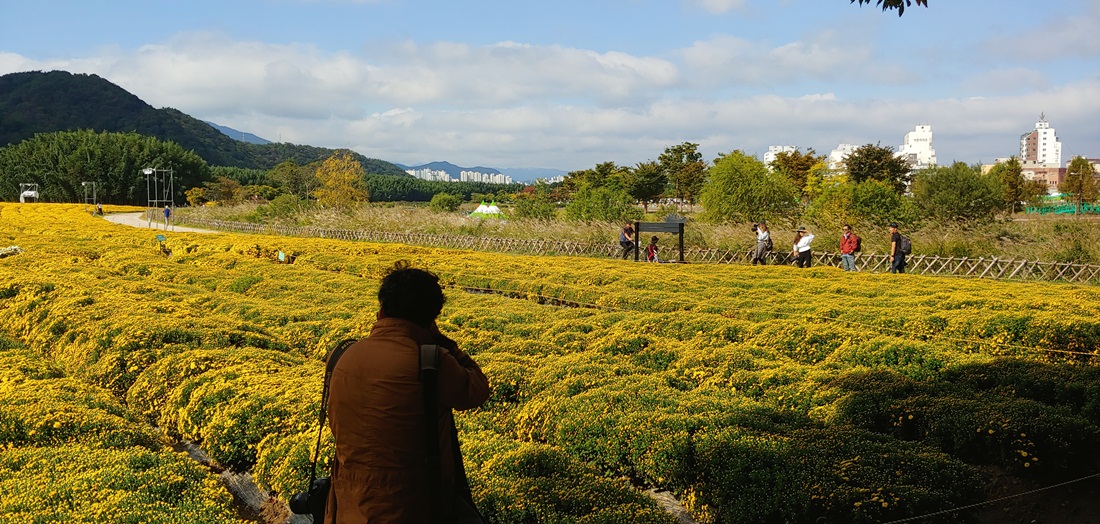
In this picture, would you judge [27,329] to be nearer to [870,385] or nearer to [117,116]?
[870,385]

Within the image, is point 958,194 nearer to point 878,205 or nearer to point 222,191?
point 878,205

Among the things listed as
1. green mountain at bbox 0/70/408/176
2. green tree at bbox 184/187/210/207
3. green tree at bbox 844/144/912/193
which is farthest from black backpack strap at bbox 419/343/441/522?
green mountain at bbox 0/70/408/176

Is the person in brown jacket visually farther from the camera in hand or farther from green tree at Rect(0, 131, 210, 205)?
green tree at Rect(0, 131, 210, 205)

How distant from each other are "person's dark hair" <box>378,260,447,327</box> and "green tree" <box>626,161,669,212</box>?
73.8 metres

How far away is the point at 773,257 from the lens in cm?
2305

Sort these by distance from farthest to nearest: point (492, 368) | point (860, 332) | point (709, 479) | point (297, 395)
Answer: point (860, 332) < point (492, 368) < point (297, 395) < point (709, 479)

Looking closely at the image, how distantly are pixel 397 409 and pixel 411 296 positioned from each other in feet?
1.48

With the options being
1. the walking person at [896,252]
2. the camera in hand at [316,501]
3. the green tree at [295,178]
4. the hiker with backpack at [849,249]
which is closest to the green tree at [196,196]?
the green tree at [295,178]

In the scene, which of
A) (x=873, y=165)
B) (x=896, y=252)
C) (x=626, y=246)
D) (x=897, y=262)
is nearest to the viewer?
(x=896, y=252)

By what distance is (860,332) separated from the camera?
9.31m

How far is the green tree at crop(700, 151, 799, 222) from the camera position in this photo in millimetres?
32469

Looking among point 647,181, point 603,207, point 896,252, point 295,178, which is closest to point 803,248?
point 896,252

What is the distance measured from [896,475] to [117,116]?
21844 centimetres

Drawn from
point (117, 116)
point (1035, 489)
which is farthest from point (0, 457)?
point (117, 116)
